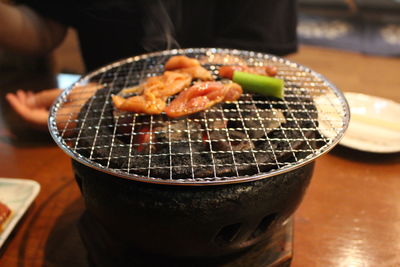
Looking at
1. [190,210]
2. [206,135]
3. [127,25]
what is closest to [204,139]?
[206,135]

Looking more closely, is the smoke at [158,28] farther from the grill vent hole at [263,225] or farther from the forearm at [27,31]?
the forearm at [27,31]

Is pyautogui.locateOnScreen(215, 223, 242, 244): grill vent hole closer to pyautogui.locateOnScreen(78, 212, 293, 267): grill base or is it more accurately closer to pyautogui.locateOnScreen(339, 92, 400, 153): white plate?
pyautogui.locateOnScreen(78, 212, 293, 267): grill base

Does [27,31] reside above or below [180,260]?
above

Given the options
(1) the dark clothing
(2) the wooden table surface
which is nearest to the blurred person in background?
(1) the dark clothing

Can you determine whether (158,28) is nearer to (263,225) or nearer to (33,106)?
(33,106)

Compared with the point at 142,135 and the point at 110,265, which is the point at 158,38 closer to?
the point at 142,135

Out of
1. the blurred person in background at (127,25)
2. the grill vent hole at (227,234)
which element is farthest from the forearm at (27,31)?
the grill vent hole at (227,234)

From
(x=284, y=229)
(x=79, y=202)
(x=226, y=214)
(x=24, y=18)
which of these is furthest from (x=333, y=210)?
(x=24, y=18)
